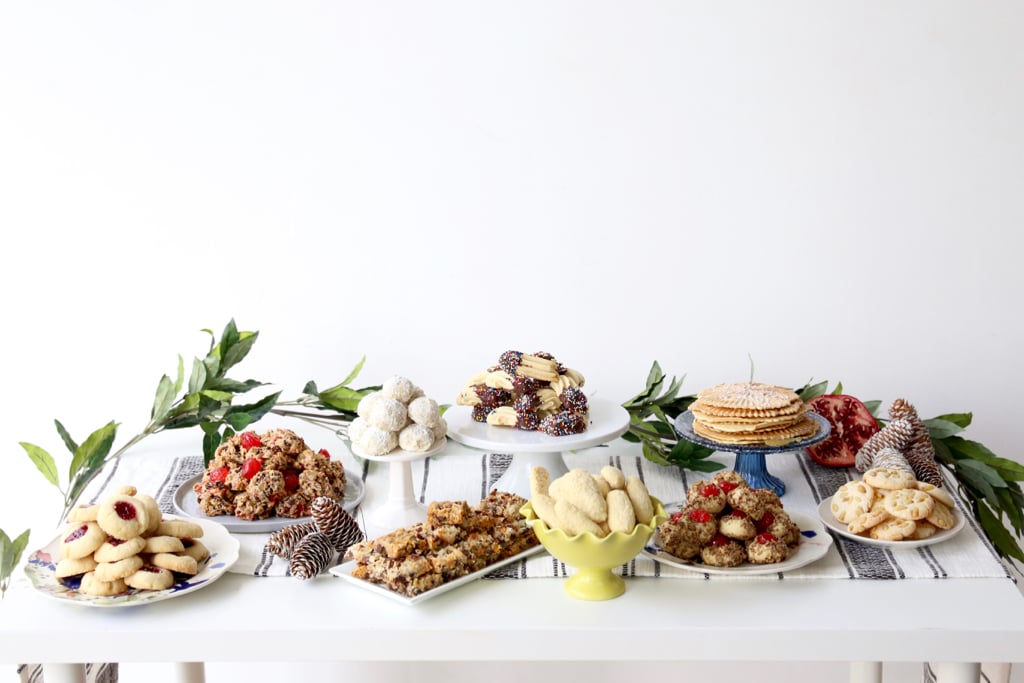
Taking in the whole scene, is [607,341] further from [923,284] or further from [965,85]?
[965,85]

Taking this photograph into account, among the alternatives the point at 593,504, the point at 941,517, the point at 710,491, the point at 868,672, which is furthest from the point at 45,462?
the point at 868,672

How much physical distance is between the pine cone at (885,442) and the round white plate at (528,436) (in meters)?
0.37

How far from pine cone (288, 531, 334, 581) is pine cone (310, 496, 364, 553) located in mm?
20

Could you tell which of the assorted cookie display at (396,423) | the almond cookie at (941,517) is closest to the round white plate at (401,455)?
the assorted cookie display at (396,423)

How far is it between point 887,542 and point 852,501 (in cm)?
7

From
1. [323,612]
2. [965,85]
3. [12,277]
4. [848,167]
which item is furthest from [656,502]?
[12,277]

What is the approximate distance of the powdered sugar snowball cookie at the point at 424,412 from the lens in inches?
55.1

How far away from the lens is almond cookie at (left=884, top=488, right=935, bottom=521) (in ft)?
4.47

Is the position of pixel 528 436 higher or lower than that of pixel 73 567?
higher

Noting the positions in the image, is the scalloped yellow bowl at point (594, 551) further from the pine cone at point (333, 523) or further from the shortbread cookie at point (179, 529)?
the shortbread cookie at point (179, 529)

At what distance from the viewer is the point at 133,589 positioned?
1243mm

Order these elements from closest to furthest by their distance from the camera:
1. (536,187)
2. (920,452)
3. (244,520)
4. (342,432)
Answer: (244,520) < (920,452) < (342,432) < (536,187)

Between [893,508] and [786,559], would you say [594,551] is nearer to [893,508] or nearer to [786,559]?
[786,559]

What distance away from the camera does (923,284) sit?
2.15 metres
